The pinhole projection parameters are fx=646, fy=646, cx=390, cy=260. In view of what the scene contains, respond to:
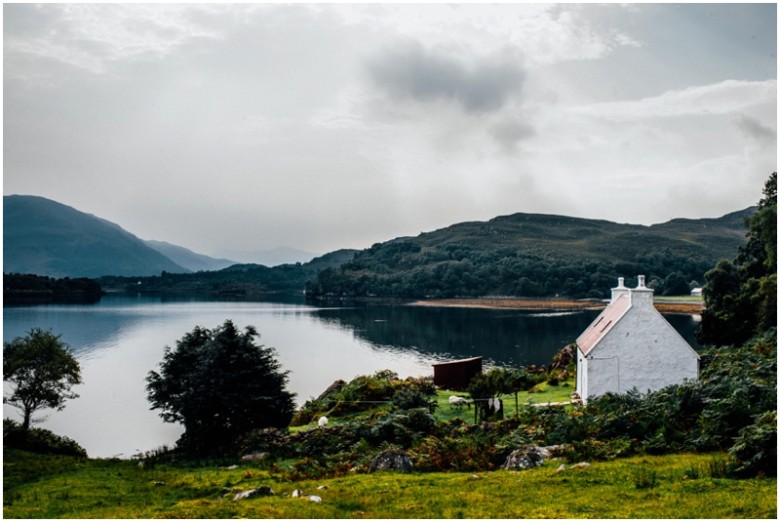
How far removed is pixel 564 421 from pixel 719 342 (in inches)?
1412

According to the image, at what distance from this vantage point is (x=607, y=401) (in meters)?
25.7

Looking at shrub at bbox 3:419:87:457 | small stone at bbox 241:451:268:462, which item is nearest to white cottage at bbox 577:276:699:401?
small stone at bbox 241:451:268:462

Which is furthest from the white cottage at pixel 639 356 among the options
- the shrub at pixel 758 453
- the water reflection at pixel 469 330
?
the water reflection at pixel 469 330

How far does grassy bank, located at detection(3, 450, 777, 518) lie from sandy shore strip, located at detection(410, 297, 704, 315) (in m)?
118

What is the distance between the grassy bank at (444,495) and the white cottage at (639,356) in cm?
1042

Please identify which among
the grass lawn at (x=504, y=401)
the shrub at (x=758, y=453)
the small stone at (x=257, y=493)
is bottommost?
the grass lawn at (x=504, y=401)

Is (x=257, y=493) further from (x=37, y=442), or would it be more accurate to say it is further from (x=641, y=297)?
(x=641, y=297)

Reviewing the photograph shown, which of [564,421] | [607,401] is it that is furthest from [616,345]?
[564,421]

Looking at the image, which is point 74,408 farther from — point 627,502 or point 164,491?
point 627,502

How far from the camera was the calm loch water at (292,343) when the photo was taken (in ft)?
154

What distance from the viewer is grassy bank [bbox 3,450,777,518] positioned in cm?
1405

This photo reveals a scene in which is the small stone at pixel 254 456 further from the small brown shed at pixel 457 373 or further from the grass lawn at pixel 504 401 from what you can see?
the small brown shed at pixel 457 373

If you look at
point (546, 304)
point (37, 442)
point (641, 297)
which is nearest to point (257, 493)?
point (37, 442)

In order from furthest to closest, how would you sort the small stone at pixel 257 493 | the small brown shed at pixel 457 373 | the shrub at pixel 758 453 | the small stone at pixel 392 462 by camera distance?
the small brown shed at pixel 457 373 → the small stone at pixel 392 462 → the small stone at pixel 257 493 → the shrub at pixel 758 453
